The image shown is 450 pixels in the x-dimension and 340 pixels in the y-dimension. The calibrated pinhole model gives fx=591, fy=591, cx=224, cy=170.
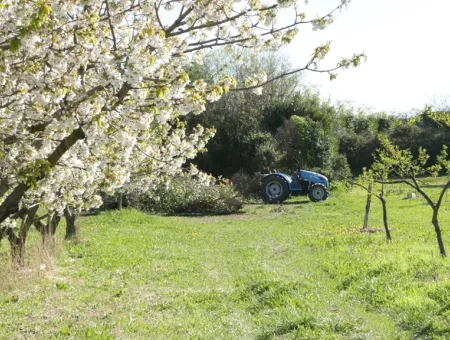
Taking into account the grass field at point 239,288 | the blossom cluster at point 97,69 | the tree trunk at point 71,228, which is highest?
the blossom cluster at point 97,69

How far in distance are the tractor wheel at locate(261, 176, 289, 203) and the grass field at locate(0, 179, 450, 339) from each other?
7.60 metres

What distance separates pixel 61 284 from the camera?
349 inches

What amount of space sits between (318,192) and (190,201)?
4.88m

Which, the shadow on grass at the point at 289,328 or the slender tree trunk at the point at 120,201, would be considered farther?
the slender tree trunk at the point at 120,201

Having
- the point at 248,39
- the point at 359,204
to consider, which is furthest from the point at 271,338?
the point at 359,204

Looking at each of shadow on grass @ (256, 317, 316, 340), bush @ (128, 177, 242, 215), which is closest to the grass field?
shadow on grass @ (256, 317, 316, 340)

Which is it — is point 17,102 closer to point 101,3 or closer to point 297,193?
point 101,3

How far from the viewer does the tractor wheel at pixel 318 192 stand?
73.5 ft

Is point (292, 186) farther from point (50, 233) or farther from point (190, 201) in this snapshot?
point (50, 233)

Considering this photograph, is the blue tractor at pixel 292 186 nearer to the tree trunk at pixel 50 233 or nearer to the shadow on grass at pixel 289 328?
the tree trunk at pixel 50 233

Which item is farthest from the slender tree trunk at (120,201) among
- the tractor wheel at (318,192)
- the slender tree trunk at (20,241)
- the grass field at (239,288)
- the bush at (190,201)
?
the slender tree trunk at (20,241)

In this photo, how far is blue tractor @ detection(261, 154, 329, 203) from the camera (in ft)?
73.7

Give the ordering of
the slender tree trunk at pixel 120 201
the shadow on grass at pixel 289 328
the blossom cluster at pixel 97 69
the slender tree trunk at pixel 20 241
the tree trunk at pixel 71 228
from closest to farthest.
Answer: the blossom cluster at pixel 97 69
the shadow on grass at pixel 289 328
the slender tree trunk at pixel 20 241
the tree trunk at pixel 71 228
the slender tree trunk at pixel 120 201

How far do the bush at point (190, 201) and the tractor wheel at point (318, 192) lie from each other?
2.92 metres
